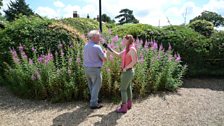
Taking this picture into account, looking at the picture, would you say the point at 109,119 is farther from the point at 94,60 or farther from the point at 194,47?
the point at 194,47

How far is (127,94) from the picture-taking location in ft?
19.8

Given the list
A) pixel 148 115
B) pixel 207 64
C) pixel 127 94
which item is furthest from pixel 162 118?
pixel 207 64

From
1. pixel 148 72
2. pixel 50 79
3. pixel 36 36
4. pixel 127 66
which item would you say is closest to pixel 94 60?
pixel 127 66

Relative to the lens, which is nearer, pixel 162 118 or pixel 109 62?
pixel 162 118

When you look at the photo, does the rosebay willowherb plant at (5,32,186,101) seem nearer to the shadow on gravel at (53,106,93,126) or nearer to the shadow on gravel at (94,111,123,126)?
the shadow on gravel at (53,106,93,126)

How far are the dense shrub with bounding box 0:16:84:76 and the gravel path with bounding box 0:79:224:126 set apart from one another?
1.39m

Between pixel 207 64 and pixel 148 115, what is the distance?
4299 millimetres

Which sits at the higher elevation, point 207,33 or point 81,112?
point 207,33

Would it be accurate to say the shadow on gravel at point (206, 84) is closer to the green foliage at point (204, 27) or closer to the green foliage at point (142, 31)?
the green foliage at point (142, 31)

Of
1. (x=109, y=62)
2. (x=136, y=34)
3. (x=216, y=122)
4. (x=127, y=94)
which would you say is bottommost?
(x=216, y=122)

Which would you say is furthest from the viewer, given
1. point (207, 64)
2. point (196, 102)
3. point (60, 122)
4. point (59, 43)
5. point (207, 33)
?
point (207, 33)

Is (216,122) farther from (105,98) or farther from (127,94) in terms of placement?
(105,98)

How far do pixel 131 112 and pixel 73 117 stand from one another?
1.09m

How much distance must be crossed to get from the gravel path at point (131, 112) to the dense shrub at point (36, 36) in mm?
1388
